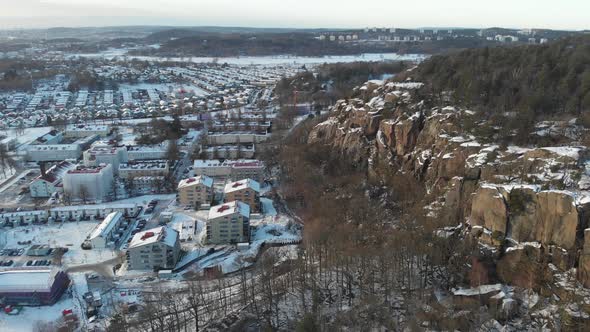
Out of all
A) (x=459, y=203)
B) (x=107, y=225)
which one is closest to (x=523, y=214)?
(x=459, y=203)

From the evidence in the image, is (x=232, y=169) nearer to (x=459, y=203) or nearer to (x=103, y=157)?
(x=103, y=157)

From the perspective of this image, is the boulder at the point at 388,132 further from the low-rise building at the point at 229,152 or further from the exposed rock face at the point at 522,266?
the exposed rock face at the point at 522,266

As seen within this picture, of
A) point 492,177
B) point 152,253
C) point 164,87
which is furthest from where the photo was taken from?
point 164,87

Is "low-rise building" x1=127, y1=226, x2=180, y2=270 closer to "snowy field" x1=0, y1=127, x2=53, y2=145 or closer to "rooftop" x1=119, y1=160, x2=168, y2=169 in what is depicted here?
"rooftop" x1=119, y1=160, x2=168, y2=169

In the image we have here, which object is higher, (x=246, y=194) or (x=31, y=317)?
(x=246, y=194)

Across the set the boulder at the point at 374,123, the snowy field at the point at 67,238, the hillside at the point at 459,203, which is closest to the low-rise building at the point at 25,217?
the snowy field at the point at 67,238

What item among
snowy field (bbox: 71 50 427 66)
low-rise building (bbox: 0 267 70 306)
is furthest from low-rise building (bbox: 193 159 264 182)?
snowy field (bbox: 71 50 427 66)

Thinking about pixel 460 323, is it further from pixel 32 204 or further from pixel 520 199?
pixel 32 204
